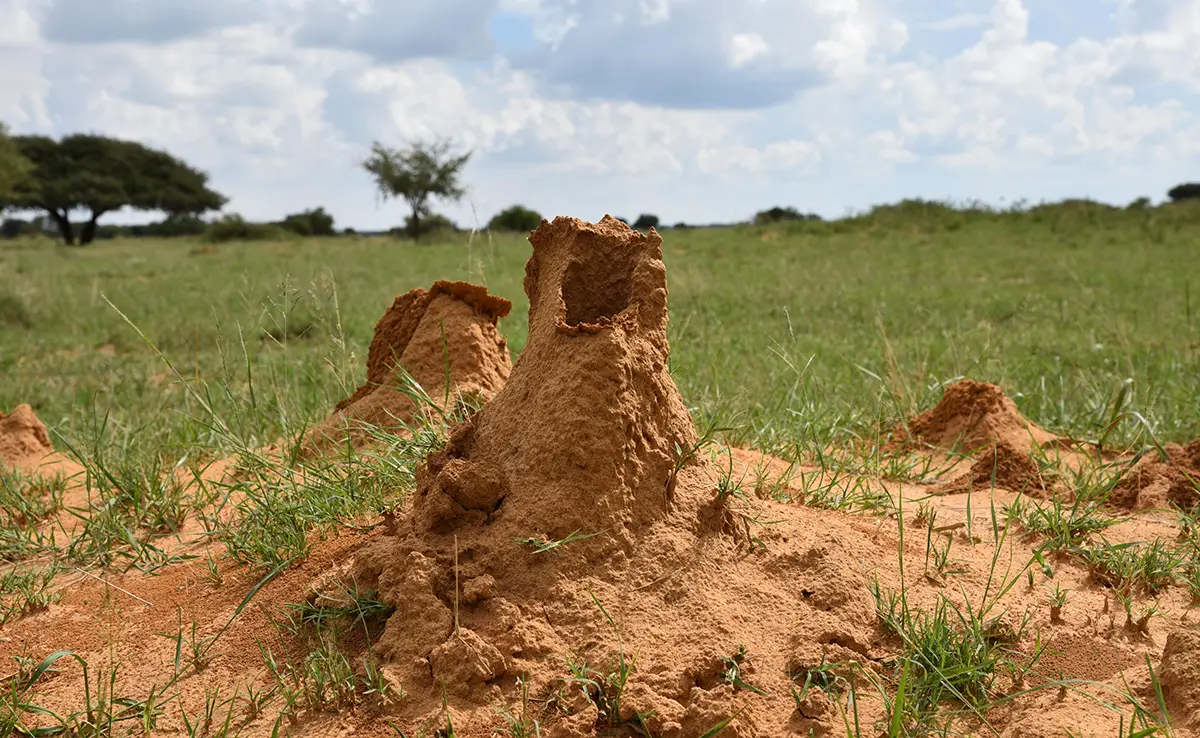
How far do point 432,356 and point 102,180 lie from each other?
38.1 metres

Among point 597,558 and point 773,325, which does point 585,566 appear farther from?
point 773,325

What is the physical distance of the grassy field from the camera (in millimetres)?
4121

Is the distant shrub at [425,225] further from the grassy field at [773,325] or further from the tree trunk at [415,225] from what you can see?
the grassy field at [773,325]

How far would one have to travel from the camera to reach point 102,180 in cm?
3634

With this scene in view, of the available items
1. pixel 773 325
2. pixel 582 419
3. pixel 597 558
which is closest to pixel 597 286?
pixel 582 419

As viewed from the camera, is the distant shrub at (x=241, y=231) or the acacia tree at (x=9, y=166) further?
the distant shrub at (x=241, y=231)

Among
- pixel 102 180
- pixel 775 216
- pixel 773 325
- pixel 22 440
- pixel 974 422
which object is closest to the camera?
pixel 974 422

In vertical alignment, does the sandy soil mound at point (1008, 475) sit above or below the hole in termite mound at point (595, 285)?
below

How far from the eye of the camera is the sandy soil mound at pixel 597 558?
Answer: 1949 mm

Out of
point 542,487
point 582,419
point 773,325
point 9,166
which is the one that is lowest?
point 773,325

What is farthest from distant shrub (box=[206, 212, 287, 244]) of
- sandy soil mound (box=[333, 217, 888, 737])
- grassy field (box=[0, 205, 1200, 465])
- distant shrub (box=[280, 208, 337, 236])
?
sandy soil mound (box=[333, 217, 888, 737])

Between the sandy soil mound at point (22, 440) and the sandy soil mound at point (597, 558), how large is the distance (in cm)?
246

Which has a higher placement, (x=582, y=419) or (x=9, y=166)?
(x=9, y=166)

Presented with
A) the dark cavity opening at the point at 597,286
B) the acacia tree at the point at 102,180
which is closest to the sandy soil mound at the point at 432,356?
the dark cavity opening at the point at 597,286
